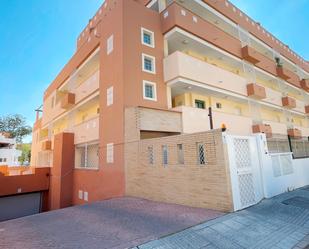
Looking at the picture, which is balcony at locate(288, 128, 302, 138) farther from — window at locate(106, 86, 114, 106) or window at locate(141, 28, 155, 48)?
window at locate(106, 86, 114, 106)

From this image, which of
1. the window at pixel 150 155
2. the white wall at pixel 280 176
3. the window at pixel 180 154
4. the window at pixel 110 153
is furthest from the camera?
the window at pixel 110 153

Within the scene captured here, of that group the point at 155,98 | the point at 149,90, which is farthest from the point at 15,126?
the point at 155,98

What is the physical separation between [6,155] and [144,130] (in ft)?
131

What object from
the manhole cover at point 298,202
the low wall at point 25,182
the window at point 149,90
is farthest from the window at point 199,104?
the low wall at point 25,182

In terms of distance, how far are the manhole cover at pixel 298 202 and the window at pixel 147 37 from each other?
430 inches

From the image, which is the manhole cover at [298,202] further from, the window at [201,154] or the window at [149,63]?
the window at [149,63]

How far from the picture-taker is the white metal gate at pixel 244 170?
19.5ft

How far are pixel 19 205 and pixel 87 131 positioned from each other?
8551mm

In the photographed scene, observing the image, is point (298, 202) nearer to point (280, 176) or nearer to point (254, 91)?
point (280, 176)

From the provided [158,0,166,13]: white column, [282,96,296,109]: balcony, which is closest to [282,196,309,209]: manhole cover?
[158,0,166,13]: white column

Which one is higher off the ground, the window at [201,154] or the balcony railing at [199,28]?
the balcony railing at [199,28]

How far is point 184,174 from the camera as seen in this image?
6.93 metres

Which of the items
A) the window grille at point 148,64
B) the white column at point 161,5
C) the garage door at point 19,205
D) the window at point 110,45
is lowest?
the garage door at point 19,205

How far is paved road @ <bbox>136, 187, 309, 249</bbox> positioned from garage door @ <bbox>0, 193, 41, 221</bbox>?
1632cm
